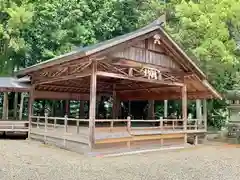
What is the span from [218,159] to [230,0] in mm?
8952

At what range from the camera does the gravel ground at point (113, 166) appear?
758cm

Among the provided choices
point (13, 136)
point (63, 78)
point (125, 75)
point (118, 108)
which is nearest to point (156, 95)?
point (118, 108)

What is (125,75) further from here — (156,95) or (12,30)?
(12,30)

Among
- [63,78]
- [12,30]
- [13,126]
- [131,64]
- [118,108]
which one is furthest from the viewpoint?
[118,108]

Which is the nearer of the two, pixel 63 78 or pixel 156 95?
pixel 63 78

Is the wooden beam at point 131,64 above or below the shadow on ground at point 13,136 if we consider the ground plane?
above

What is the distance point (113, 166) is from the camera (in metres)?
8.95

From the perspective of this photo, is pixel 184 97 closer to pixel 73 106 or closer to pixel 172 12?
pixel 172 12

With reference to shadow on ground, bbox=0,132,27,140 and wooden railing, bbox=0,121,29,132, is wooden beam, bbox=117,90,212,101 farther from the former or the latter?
wooden railing, bbox=0,121,29,132

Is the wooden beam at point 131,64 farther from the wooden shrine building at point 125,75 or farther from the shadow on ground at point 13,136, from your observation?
the shadow on ground at point 13,136

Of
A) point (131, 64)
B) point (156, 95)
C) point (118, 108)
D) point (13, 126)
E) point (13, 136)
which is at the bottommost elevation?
point (13, 136)

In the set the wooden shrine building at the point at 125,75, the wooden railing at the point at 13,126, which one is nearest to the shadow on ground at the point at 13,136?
the wooden railing at the point at 13,126

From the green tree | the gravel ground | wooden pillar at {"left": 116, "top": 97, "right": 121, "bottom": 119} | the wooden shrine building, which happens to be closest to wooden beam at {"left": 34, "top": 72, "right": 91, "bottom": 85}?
the wooden shrine building

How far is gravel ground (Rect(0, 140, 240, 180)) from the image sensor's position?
758 centimetres
